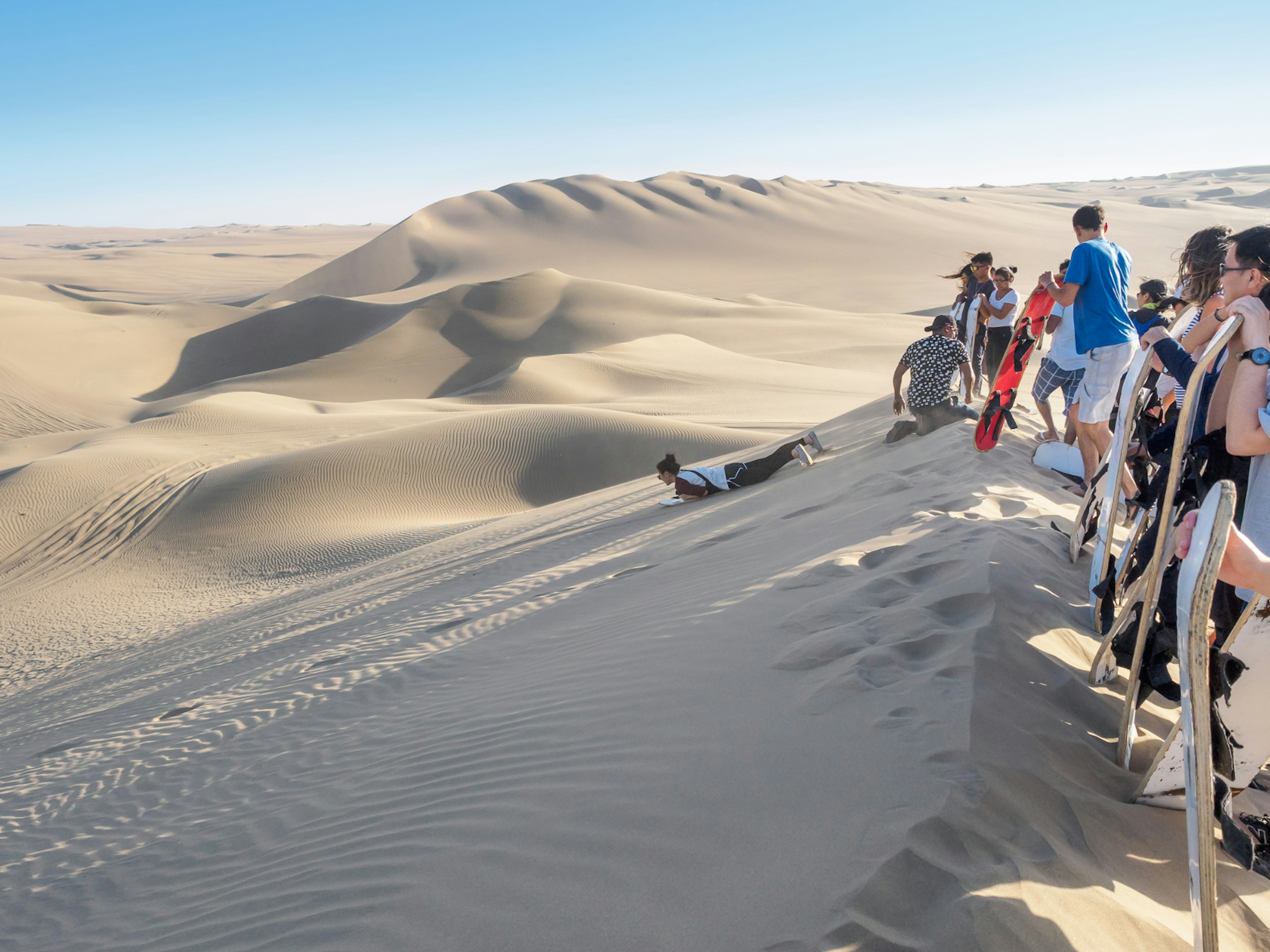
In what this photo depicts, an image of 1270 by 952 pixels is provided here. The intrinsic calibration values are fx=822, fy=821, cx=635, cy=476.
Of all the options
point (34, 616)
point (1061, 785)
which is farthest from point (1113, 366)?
point (34, 616)

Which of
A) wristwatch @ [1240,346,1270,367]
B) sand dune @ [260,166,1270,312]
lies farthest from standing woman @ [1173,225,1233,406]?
sand dune @ [260,166,1270,312]

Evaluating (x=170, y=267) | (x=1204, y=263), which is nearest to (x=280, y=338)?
(x=1204, y=263)

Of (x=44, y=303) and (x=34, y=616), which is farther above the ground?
(x=44, y=303)

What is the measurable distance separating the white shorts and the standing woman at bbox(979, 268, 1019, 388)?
3.07m

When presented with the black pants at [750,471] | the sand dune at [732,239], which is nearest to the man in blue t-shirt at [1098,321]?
the black pants at [750,471]

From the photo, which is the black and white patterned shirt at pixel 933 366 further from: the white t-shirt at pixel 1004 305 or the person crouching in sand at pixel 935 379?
the white t-shirt at pixel 1004 305

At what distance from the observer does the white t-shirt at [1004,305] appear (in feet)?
27.8

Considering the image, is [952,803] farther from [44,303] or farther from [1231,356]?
[44,303]

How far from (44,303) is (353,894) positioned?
136ft

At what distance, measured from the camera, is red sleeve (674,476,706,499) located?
8.65m

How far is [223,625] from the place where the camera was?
8.71 metres

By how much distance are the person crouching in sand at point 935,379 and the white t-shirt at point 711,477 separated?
173cm

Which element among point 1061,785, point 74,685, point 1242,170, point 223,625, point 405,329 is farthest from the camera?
point 1242,170

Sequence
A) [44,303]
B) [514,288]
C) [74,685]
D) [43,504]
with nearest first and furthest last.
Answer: [74,685] < [43,504] < [514,288] < [44,303]
